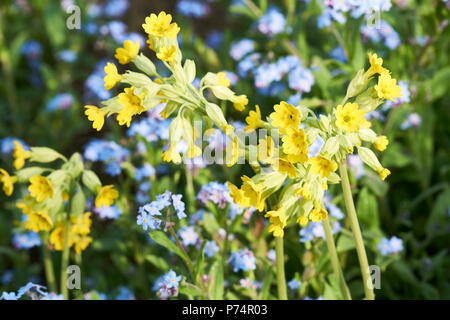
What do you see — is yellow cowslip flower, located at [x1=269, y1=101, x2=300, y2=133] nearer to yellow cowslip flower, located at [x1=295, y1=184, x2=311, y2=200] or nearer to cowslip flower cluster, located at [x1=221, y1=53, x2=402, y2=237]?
cowslip flower cluster, located at [x1=221, y1=53, x2=402, y2=237]

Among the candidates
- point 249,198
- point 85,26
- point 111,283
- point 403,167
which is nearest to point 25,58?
point 85,26

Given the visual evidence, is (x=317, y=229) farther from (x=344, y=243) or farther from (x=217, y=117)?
(x=217, y=117)

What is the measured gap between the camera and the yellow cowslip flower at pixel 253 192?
1.96 meters

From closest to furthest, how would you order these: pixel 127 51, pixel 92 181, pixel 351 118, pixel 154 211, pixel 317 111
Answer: pixel 351 118 → pixel 127 51 → pixel 154 211 → pixel 92 181 → pixel 317 111

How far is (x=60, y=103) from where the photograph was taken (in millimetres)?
4207

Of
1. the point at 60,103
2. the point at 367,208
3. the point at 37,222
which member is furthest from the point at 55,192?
the point at 60,103

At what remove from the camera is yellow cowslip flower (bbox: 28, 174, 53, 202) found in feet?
7.63

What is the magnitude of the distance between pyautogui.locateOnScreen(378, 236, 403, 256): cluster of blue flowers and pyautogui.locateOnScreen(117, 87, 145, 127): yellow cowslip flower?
1.50 meters

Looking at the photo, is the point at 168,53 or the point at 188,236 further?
the point at 188,236

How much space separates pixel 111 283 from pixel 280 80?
1687 mm

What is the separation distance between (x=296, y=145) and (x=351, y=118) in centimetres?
20

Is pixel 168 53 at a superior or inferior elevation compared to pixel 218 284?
superior

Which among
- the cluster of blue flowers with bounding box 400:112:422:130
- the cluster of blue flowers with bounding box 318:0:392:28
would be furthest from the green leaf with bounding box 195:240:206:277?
the cluster of blue flowers with bounding box 400:112:422:130

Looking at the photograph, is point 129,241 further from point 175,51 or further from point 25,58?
point 25,58
